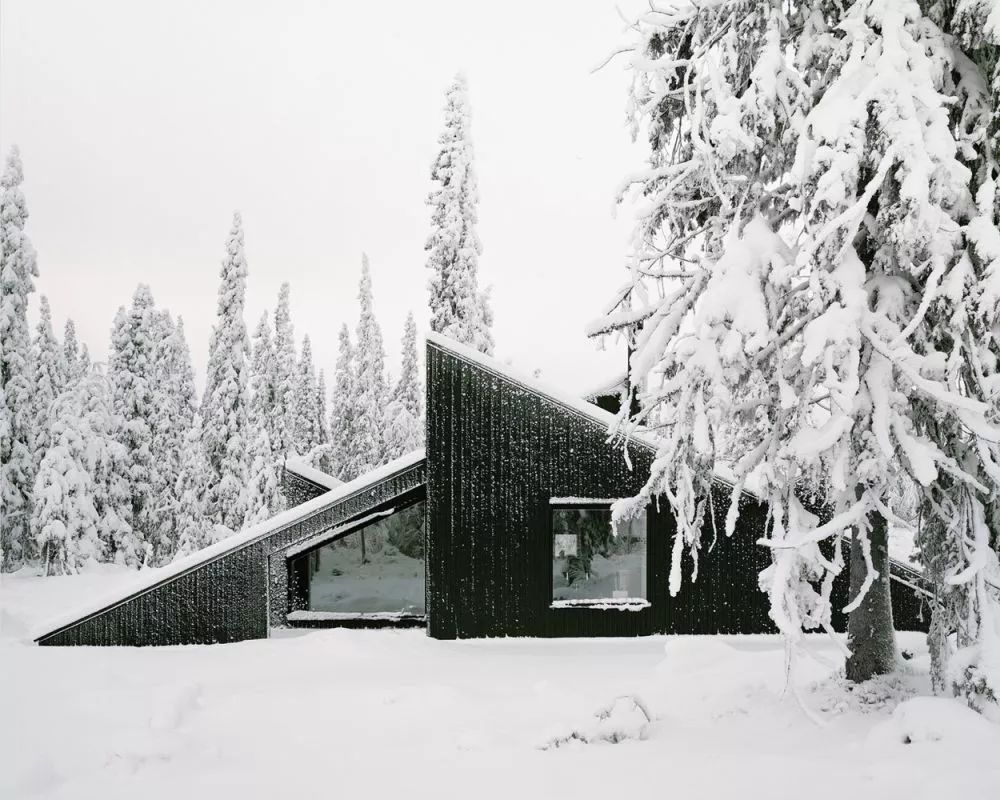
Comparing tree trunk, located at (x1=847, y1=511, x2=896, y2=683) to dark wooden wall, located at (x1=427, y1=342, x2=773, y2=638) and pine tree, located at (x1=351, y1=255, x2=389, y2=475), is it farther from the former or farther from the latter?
pine tree, located at (x1=351, y1=255, x2=389, y2=475)

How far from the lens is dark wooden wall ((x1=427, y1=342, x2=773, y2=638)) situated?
43.9ft

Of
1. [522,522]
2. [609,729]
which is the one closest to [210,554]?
[522,522]

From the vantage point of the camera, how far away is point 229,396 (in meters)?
31.1

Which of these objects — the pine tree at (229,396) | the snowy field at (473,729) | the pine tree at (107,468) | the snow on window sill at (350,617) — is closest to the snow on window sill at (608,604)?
the snowy field at (473,729)

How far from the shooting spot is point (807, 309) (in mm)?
7473

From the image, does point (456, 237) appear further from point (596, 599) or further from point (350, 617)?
point (596, 599)

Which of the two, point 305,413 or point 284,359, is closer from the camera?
point 284,359

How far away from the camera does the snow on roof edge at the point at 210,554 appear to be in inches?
507

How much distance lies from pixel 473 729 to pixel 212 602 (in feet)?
22.1

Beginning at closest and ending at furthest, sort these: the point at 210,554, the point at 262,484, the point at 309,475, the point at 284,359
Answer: the point at 210,554 → the point at 309,475 → the point at 262,484 → the point at 284,359

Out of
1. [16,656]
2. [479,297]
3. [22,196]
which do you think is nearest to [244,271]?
[22,196]

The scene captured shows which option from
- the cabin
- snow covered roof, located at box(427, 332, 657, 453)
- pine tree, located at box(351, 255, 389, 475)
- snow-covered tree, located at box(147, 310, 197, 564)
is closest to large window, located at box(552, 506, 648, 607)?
the cabin

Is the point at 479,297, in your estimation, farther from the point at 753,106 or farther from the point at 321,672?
the point at 753,106

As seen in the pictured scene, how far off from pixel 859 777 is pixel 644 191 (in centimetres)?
626
